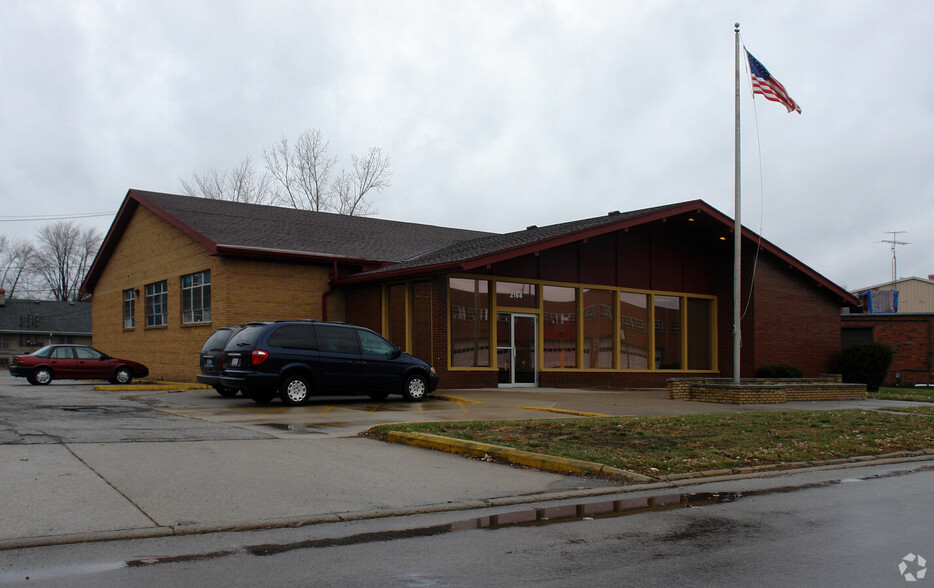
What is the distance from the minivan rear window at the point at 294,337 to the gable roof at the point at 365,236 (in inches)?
188

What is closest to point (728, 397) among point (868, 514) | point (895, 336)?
point (868, 514)

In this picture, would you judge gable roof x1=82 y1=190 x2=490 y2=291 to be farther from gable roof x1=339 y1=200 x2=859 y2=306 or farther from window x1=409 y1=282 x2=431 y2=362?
window x1=409 y1=282 x2=431 y2=362

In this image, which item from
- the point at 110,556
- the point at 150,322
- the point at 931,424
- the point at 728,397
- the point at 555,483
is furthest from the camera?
the point at 150,322

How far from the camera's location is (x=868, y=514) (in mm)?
7320

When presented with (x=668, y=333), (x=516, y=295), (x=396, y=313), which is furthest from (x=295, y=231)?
(x=668, y=333)

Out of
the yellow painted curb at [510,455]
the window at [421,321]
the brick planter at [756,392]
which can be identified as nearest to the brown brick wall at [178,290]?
the window at [421,321]

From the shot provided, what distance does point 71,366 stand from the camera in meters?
25.6

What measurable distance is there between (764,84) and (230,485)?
17.4m

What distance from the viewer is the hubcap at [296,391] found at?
1625cm

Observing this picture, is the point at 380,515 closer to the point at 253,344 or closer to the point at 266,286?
the point at 253,344

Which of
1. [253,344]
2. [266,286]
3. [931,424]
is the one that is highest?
[266,286]

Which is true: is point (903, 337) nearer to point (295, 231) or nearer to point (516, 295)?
point (516, 295)

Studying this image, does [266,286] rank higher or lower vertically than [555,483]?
higher

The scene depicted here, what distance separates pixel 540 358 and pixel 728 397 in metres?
6.53
